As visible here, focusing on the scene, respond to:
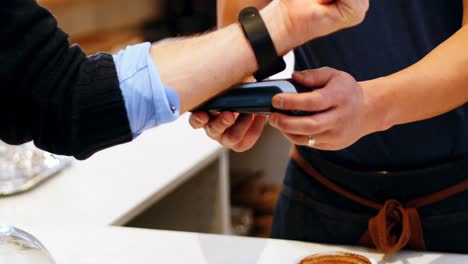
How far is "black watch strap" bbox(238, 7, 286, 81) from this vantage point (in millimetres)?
915

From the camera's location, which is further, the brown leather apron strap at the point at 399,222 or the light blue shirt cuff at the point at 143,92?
the brown leather apron strap at the point at 399,222

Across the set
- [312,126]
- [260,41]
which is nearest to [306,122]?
[312,126]

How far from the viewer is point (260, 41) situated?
3.00ft

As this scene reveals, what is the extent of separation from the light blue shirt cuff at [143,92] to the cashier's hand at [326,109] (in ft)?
0.44

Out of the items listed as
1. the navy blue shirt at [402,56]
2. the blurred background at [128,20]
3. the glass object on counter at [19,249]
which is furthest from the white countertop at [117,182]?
the blurred background at [128,20]

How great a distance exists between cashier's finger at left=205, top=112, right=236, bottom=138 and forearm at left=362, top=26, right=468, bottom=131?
0.59 feet

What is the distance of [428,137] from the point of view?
1.11 metres

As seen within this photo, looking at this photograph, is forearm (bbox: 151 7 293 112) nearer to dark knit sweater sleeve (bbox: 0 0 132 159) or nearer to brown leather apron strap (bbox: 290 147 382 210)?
dark knit sweater sleeve (bbox: 0 0 132 159)

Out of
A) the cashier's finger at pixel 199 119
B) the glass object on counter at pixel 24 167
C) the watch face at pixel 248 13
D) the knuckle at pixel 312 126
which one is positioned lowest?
the glass object on counter at pixel 24 167

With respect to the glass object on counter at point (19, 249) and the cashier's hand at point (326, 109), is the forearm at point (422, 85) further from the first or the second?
the glass object on counter at point (19, 249)

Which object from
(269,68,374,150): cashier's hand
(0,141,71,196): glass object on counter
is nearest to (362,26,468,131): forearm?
(269,68,374,150): cashier's hand

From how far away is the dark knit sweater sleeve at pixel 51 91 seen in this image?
773mm

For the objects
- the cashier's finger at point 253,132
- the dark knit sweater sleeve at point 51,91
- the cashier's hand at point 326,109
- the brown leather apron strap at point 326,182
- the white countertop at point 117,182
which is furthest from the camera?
the white countertop at point 117,182

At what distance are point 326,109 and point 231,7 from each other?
378 mm
